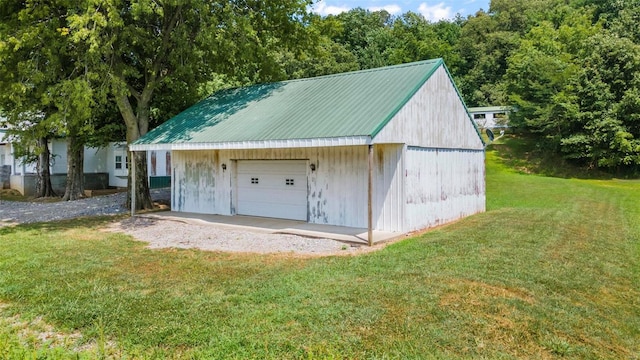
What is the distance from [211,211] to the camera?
529 inches

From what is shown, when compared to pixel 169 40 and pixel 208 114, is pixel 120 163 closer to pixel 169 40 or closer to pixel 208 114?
pixel 169 40

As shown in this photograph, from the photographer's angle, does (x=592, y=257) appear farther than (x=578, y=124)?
No

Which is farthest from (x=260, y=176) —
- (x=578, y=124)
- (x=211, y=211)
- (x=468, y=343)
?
(x=578, y=124)

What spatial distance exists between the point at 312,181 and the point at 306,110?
1.79 m

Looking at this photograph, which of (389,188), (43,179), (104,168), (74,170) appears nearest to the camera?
(389,188)

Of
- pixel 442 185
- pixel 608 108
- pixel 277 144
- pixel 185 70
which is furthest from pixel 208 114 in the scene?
pixel 608 108

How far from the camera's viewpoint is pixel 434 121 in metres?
11.1

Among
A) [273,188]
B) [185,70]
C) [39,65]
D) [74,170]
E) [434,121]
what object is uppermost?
[185,70]

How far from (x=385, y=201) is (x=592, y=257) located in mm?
4134

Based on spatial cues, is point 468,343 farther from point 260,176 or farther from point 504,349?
point 260,176

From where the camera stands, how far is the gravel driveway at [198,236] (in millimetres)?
8383

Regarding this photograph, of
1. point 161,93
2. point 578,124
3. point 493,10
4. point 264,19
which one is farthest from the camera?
point 493,10

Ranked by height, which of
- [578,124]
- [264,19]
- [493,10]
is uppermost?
[493,10]

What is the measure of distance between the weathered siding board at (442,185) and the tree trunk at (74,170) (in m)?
Result: 14.5
